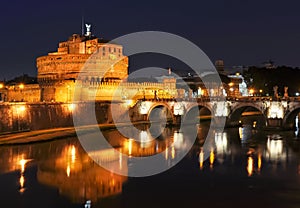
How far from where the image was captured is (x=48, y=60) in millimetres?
66312

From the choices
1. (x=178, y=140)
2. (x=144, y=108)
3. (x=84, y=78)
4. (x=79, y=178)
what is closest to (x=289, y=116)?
(x=178, y=140)

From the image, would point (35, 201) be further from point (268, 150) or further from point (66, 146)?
point (268, 150)

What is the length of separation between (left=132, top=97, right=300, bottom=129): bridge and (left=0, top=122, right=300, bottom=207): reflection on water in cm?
279

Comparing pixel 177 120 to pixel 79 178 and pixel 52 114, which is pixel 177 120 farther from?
pixel 79 178

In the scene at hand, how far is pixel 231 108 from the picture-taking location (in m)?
45.3

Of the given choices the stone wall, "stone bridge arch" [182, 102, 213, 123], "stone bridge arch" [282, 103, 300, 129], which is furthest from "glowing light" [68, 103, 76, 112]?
"stone bridge arch" [282, 103, 300, 129]

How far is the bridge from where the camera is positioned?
131 ft

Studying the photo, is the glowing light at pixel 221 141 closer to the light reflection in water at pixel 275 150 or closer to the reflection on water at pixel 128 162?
the reflection on water at pixel 128 162

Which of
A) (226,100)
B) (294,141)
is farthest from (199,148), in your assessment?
(226,100)

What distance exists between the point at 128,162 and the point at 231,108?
75.7ft

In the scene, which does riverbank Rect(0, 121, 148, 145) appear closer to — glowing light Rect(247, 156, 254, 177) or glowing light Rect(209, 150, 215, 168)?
glowing light Rect(209, 150, 215, 168)

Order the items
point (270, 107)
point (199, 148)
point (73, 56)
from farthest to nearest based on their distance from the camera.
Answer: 1. point (73, 56)
2. point (270, 107)
3. point (199, 148)

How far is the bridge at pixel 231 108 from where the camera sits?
3997 centimetres

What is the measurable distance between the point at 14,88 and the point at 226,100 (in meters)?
39.8
